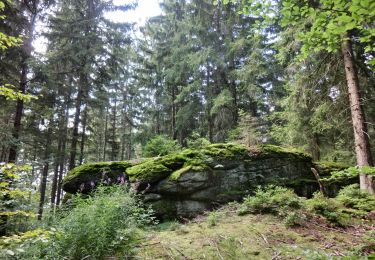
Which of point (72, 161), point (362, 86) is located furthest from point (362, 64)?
point (72, 161)

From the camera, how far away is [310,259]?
3000 mm

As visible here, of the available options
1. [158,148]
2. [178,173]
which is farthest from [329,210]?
[158,148]

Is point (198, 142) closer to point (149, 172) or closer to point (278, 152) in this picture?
point (278, 152)

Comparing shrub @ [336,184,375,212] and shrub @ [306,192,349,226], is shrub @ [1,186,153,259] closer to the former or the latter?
shrub @ [306,192,349,226]

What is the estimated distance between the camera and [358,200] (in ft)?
21.2

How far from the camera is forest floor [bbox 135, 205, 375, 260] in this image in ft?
13.8

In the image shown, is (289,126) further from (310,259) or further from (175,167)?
(310,259)

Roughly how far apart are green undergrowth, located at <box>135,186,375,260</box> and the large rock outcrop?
0.95 meters

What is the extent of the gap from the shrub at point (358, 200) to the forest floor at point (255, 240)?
71 cm

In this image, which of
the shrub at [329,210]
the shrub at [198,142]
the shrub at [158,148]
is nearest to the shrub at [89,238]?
the shrub at [329,210]

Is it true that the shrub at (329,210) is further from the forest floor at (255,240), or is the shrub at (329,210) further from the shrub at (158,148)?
A: the shrub at (158,148)

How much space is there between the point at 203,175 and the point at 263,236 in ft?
9.86

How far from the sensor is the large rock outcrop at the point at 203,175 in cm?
744

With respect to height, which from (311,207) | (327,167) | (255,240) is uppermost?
(327,167)
